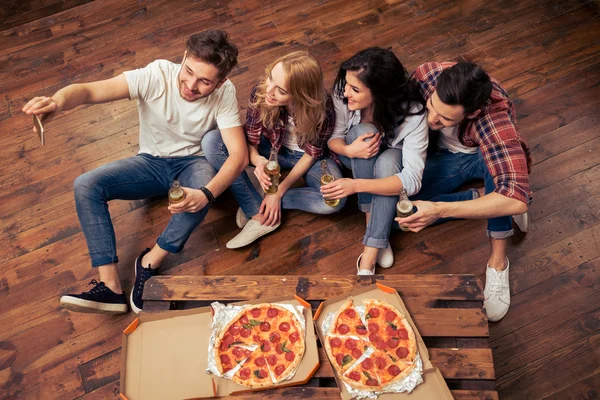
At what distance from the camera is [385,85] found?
213 cm

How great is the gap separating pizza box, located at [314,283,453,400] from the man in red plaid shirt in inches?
15.0

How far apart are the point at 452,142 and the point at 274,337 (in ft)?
4.23

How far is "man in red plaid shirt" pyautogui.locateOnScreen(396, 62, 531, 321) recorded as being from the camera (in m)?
2.03

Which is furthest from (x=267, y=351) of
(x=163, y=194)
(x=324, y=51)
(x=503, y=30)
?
(x=503, y=30)

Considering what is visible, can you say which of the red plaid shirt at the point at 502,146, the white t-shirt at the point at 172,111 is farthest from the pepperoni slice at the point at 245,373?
the red plaid shirt at the point at 502,146

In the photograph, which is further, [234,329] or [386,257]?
[386,257]

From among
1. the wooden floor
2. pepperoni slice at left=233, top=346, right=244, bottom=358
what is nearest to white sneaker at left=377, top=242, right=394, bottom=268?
the wooden floor

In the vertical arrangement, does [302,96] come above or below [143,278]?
above

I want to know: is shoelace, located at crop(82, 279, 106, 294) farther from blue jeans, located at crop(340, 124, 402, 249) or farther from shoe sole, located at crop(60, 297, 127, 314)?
blue jeans, located at crop(340, 124, 402, 249)

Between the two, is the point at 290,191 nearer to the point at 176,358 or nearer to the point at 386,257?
the point at 386,257

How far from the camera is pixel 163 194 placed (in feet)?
9.21

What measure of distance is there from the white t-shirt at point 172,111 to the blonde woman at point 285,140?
83mm

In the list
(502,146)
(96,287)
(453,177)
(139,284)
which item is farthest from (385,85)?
(96,287)

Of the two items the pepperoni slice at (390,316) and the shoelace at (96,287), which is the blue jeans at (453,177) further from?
the shoelace at (96,287)
